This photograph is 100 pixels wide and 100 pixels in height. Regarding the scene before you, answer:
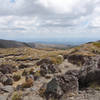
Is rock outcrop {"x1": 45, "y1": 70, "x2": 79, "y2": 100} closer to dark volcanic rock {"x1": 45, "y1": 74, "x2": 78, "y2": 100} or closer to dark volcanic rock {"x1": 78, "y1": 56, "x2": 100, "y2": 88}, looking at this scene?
dark volcanic rock {"x1": 45, "y1": 74, "x2": 78, "y2": 100}

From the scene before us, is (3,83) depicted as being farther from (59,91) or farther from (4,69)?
(59,91)

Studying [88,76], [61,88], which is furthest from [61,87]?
[88,76]

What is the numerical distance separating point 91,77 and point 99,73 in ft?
3.35

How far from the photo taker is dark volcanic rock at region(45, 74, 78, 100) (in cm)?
1235

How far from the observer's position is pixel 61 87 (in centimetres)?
1282

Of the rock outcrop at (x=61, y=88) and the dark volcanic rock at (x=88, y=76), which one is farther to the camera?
the dark volcanic rock at (x=88, y=76)

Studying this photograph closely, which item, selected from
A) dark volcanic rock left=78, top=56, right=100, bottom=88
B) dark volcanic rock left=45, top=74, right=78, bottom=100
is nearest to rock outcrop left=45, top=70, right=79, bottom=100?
dark volcanic rock left=45, top=74, right=78, bottom=100

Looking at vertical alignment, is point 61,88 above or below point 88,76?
below

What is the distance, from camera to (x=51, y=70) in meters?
22.4

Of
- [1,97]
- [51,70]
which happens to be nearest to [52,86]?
[1,97]

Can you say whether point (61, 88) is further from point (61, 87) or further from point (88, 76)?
point (88, 76)

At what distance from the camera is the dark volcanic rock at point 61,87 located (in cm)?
1235

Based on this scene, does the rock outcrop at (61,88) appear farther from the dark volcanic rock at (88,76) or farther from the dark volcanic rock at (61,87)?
the dark volcanic rock at (88,76)

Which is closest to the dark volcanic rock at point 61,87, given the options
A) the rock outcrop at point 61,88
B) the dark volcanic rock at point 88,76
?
the rock outcrop at point 61,88
